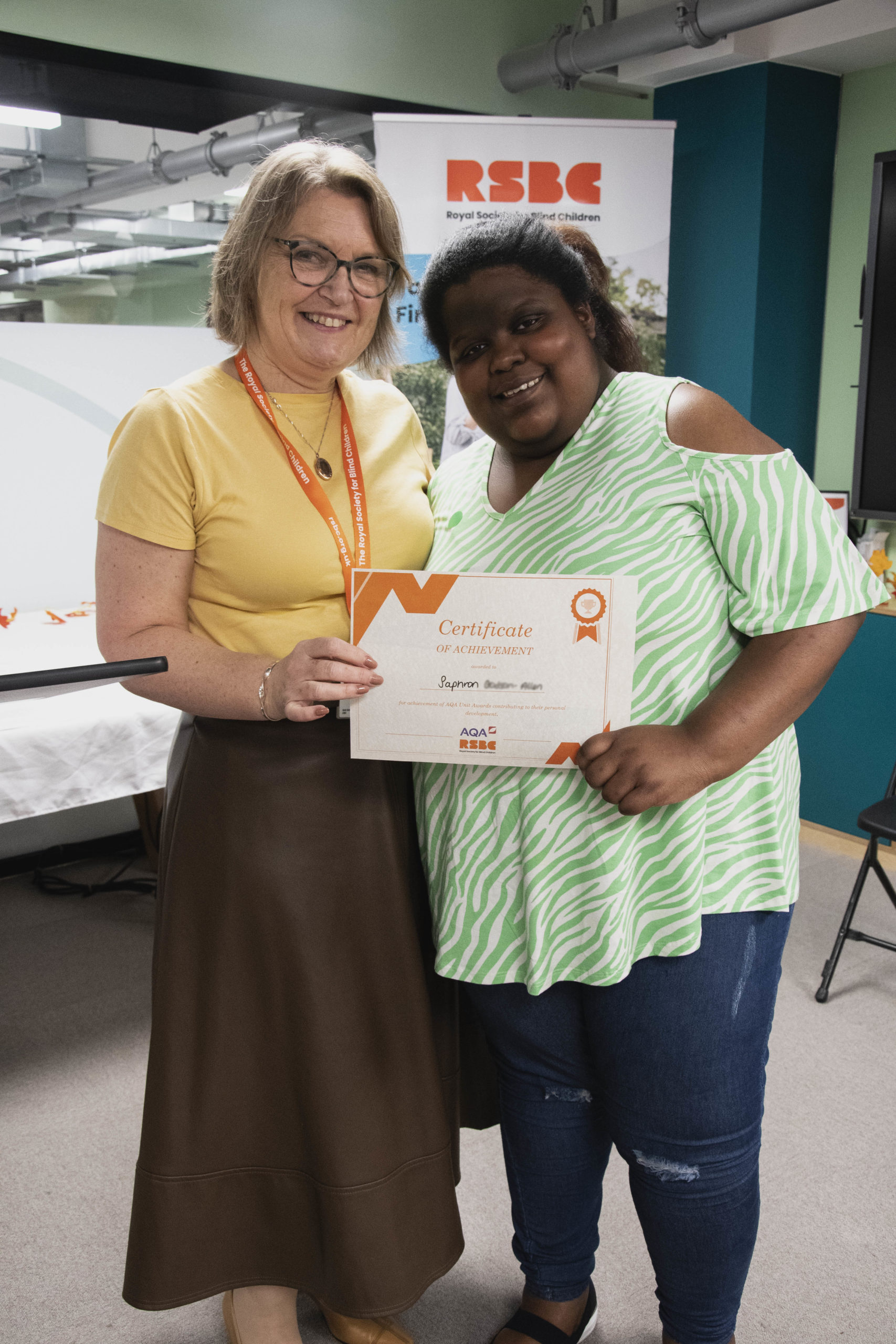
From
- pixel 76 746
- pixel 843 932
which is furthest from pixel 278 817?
pixel 843 932

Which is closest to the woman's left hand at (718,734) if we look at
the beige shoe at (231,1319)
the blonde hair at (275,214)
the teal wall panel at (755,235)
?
the blonde hair at (275,214)

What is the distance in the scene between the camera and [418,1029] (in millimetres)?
1597

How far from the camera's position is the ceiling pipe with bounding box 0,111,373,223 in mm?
3688

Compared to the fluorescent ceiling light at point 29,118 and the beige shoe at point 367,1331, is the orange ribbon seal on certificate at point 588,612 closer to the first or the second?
the beige shoe at point 367,1331

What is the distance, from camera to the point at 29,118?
3.61 metres

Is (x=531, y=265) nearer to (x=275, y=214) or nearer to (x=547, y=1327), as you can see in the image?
(x=275, y=214)

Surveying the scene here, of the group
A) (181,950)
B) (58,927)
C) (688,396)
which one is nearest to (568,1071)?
(181,950)

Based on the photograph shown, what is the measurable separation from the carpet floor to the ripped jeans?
46 centimetres

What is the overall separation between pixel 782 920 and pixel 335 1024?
0.65 m

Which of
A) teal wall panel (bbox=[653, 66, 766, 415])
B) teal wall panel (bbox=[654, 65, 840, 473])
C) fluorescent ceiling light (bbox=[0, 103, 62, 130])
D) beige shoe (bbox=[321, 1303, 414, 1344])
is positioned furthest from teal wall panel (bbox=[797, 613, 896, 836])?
fluorescent ceiling light (bbox=[0, 103, 62, 130])

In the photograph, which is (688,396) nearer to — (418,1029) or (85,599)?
(418,1029)

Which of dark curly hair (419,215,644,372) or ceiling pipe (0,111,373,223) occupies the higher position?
ceiling pipe (0,111,373,223)

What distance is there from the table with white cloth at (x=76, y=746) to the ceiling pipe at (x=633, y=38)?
9.43 ft

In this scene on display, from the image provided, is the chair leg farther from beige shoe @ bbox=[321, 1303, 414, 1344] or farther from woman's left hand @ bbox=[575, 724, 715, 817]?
woman's left hand @ bbox=[575, 724, 715, 817]
